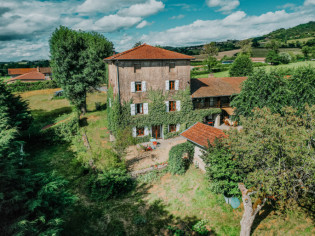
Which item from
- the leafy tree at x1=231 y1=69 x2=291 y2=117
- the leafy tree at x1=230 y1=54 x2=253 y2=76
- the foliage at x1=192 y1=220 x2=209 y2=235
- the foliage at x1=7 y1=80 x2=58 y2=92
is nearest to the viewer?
the foliage at x1=192 y1=220 x2=209 y2=235

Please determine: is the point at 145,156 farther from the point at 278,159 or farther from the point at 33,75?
the point at 33,75

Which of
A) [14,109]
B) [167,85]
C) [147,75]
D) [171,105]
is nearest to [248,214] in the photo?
[171,105]

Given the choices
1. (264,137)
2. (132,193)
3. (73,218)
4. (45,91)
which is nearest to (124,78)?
(132,193)

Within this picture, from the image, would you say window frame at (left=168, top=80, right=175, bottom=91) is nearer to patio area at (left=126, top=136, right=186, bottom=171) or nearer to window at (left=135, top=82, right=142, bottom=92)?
window at (left=135, top=82, right=142, bottom=92)

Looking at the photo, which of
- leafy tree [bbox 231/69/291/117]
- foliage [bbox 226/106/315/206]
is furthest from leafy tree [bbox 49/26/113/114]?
foliage [bbox 226/106/315/206]

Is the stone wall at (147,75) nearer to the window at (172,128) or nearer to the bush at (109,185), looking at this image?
the window at (172,128)

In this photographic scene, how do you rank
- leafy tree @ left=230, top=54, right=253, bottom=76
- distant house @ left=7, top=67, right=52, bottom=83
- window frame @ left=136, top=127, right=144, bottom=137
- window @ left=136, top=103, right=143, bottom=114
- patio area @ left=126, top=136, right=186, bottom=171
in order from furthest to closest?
distant house @ left=7, top=67, right=52, bottom=83 < leafy tree @ left=230, top=54, right=253, bottom=76 < window frame @ left=136, top=127, right=144, bottom=137 < window @ left=136, top=103, right=143, bottom=114 < patio area @ left=126, top=136, right=186, bottom=171
